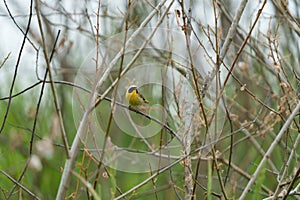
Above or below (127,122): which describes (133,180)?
Result: below

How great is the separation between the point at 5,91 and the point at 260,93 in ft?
6.70

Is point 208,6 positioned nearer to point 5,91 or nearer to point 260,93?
point 260,93

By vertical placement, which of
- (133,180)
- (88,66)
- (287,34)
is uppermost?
(287,34)

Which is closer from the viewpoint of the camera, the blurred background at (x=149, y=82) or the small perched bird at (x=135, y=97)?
the small perched bird at (x=135, y=97)

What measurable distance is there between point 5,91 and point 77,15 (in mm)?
848

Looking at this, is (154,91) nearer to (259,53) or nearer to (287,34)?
(259,53)

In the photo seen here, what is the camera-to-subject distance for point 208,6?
3.73 meters

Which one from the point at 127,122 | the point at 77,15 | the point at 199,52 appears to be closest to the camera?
the point at 199,52

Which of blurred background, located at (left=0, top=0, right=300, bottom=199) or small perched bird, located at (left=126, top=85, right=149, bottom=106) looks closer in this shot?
small perched bird, located at (left=126, top=85, right=149, bottom=106)

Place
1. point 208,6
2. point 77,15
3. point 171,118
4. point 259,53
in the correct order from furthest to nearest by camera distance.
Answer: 1. point 208,6
2. point 77,15
3. point 259,53
4. point 171,118

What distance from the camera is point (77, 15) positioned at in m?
3.45

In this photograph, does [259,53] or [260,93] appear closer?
[259,53]

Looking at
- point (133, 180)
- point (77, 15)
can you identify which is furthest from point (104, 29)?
point (133, 180)

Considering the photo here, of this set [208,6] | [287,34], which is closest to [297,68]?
[287,34]
